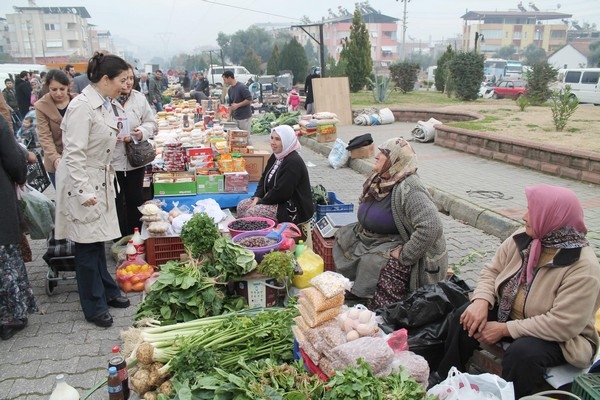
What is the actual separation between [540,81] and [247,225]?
58.4 feet

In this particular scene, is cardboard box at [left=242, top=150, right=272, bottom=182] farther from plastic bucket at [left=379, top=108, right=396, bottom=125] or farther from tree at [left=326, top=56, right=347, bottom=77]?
tree at [left=326, top=56, right=347, bottom=77]

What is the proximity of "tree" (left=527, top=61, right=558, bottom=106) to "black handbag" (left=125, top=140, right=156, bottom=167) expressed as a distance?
17.8m

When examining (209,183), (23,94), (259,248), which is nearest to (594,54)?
(23,94)

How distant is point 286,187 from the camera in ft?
16.6

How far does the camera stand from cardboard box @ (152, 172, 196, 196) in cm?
612

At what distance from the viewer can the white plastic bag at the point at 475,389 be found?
2.38 meters

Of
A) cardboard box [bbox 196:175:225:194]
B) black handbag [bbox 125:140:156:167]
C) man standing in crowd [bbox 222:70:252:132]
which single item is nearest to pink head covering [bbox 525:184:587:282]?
black handbag [bbox 125:140:156:167]

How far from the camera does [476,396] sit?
2367mm

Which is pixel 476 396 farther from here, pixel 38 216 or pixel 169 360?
pixel 38 216

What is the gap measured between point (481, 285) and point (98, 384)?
8.54 ft

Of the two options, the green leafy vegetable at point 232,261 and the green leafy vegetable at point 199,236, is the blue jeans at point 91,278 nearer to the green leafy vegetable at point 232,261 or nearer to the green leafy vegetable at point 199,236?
the green leafy vegetable at point 199,236

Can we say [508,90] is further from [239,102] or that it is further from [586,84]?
[239,102]

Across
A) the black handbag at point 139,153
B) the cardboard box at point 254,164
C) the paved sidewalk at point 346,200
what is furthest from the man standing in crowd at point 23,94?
the black handbag at point 139,153

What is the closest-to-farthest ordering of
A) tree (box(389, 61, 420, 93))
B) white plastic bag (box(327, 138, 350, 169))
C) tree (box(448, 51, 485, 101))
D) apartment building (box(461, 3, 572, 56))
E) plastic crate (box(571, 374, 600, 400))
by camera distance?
plastic crate (box(571, 374, 600, 400)), white plastic bag (box(327, 138, 350, 169)), tree (box(448, 51, 485, 101)), tree (box(389, 61, 420, 93)), apartment building (box(461, 3, 572, 56))
